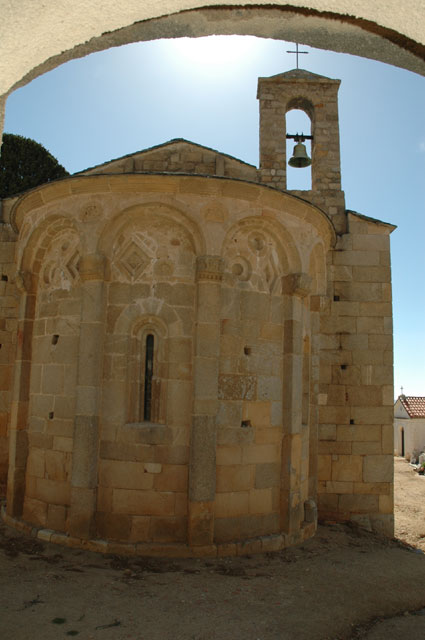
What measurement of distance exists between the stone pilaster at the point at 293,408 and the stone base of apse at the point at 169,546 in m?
0.34

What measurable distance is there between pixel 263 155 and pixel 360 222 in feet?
7.22

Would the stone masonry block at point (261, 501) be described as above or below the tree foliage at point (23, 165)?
below

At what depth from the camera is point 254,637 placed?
429cm

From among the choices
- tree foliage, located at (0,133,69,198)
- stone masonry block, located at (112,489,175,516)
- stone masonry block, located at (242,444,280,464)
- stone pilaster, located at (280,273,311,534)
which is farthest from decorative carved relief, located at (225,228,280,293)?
tree foliage, located at (0,133,69,198)

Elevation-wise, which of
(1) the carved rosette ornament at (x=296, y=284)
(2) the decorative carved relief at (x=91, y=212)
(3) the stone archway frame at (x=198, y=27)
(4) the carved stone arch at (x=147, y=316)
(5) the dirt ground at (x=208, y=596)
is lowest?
(5) the dirt ground at (x=208, y=596)

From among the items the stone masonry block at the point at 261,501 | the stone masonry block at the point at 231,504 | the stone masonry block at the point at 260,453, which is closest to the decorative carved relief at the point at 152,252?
the stone masonry block at the point at 260,453

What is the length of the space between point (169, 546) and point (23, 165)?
1415 cm

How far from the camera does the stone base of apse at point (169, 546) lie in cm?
603

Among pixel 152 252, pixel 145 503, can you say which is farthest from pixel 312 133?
pixel 145 503

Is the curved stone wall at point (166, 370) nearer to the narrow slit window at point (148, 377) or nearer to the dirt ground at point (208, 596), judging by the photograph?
the narrow slit window at point (148, 377)

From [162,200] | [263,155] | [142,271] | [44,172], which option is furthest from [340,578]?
[44,172]

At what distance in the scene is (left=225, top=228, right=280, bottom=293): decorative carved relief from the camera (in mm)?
6898

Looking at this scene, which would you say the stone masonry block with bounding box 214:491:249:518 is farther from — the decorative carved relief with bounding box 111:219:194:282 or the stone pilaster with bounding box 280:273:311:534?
the decorative carved relief with bounding box 111:219:194:282

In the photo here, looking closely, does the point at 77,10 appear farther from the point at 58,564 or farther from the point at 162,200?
the point at 58,564
